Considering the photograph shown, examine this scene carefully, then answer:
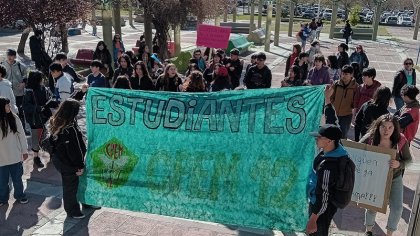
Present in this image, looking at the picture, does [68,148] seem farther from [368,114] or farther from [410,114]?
[410,114]

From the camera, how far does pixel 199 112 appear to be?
5070 mm

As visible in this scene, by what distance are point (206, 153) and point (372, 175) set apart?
5.94 feet

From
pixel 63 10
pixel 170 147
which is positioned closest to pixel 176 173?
pixel 170 147

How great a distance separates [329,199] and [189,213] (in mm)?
1802

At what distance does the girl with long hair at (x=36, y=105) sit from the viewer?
22.2 feet

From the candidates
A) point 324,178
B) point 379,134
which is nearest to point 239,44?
point 379,134

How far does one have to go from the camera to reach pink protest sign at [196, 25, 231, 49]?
10.9m

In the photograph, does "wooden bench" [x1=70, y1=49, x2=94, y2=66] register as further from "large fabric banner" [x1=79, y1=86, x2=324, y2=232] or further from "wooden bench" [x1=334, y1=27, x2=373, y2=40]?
"wooden bench" [x1=334, y1=27, x2=373, y2=40]

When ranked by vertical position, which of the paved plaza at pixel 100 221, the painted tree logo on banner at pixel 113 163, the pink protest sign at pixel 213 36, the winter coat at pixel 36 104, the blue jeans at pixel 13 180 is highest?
the pink protest sign at pixel 213 36

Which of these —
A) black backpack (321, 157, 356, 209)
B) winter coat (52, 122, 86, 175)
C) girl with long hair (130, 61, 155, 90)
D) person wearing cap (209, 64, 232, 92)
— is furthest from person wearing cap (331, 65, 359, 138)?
winter coat (52, 122, 86, 175)

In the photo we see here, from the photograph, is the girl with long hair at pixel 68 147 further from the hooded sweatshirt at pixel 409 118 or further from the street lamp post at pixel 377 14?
the street lamp post at pixel 377 14

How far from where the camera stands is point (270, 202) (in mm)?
4883

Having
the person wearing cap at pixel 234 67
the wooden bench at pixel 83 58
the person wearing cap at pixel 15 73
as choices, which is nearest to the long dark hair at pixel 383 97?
the person wearing cap at pixel 234 67

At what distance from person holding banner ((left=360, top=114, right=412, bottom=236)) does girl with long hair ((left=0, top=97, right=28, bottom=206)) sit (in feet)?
13.6
